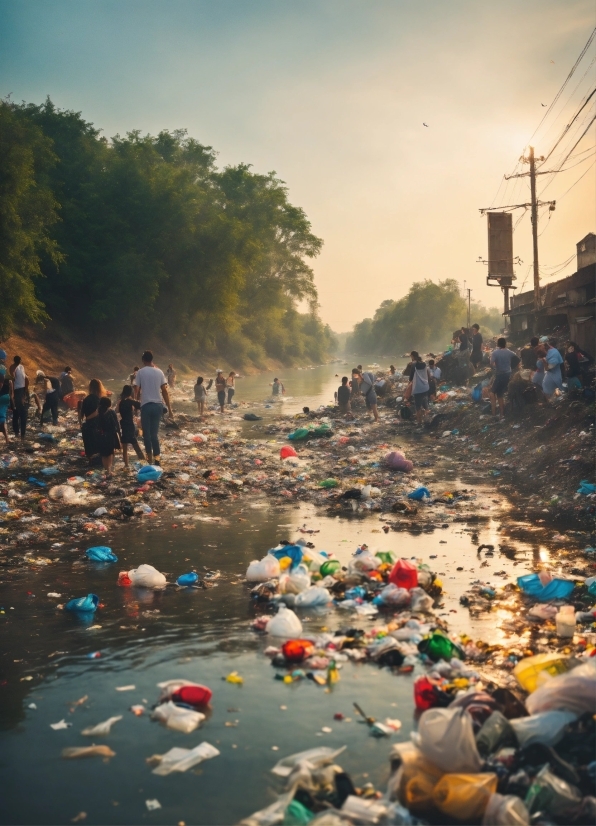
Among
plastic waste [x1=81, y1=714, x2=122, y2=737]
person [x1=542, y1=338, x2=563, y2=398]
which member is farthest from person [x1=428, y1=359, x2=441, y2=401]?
plastic waste [x1=81, y1=714, x2=122, y2=737]

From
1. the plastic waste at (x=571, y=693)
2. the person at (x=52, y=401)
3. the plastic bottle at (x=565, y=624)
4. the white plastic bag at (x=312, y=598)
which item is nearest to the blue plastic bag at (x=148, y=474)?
the white plastic bag at (x=312, y=598)

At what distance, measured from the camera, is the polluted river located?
3.82 m

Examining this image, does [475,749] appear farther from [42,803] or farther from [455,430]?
[455,430]

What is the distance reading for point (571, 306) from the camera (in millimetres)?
23766

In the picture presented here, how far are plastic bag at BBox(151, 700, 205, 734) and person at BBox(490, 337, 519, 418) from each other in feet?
42.6

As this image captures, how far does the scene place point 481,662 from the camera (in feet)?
17.1

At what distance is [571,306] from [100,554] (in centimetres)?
1916

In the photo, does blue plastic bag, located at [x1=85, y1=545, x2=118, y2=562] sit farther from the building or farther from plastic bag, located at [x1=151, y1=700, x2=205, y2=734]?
the building

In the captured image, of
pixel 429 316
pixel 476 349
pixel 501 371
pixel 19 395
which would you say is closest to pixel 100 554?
pixel 19 395

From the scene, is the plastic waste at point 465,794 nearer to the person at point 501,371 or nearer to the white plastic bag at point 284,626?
the white plastic bag at point 284,626

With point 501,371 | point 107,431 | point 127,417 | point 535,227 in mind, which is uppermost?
point 535,227

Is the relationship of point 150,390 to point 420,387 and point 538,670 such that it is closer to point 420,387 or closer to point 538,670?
point 420,387

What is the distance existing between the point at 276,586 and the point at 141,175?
140 ft

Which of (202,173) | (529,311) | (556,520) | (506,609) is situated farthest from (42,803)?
(202,173)
